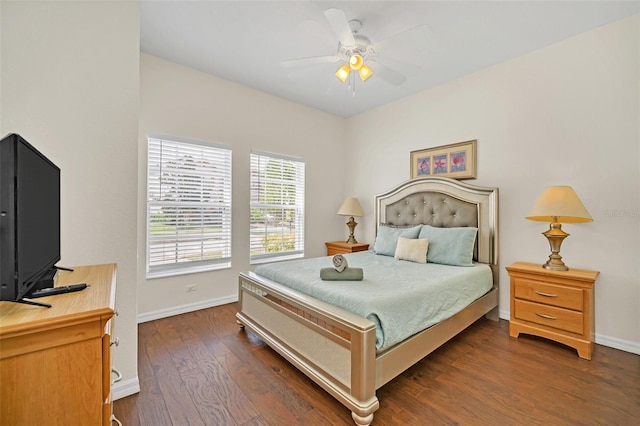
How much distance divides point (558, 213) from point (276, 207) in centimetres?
308

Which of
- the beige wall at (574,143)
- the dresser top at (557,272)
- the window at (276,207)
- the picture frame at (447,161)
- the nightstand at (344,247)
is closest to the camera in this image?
the dresser top at (557,272)

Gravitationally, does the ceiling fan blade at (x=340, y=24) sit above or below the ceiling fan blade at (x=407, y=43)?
below

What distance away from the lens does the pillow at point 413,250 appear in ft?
9.59

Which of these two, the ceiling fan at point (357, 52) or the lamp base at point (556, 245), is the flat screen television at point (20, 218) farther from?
the lamp base at point (556, 245)

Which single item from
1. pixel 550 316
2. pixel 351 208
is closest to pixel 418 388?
pixel 550 316

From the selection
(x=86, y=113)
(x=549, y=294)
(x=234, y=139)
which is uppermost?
(x=234, y=139)

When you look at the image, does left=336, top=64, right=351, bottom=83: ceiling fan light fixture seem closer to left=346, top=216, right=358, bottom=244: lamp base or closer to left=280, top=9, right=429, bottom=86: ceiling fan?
left=280, top=9, right=429, bottom=86: ceiling fan

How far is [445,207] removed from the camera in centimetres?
331

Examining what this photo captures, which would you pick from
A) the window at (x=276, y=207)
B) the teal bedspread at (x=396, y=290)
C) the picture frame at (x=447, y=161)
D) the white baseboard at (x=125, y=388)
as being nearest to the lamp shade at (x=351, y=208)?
the window at (x=276, y=207)

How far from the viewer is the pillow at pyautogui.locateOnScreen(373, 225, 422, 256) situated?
3.30m

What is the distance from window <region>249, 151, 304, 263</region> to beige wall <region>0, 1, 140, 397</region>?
6.39 feet

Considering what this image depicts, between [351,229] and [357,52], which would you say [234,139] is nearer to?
[357,52]

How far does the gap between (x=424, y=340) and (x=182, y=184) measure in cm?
287

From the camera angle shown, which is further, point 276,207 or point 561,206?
point 276,207
